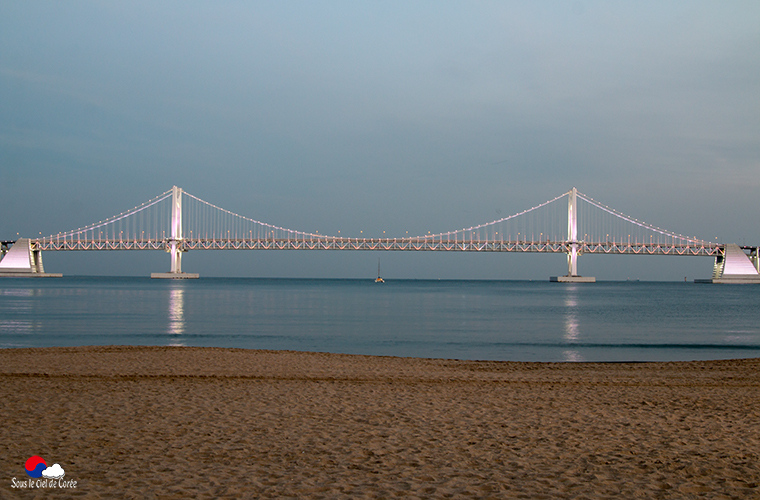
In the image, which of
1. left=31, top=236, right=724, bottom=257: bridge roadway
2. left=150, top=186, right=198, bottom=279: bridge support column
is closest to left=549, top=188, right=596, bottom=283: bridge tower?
left=31, top=236, right=724, bottom=257: bridge roadway

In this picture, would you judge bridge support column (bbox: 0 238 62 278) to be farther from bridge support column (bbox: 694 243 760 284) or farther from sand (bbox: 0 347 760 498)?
bridge support column (bbox: 694 243 760 284)

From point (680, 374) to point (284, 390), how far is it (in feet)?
19.1

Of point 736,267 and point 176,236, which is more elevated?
point 176,236

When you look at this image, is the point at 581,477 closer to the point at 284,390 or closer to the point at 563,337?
the point at 284,390

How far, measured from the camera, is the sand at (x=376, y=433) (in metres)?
3.65

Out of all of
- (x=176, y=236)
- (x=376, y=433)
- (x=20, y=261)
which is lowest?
(x=376, y=433)

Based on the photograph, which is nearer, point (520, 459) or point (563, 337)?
point (520, 459)

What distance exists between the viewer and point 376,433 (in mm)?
4984

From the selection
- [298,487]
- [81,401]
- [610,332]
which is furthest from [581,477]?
[610,332]

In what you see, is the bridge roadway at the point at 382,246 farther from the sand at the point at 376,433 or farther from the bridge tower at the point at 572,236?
the sand at the point at 376,433

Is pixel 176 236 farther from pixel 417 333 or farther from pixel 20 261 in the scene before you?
pixel 417 333

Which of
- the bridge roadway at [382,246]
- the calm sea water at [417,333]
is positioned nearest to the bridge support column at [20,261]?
the bridge roadway at [382,246]

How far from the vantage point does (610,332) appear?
18391mm

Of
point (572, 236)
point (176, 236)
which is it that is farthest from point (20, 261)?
point (572, 236)
